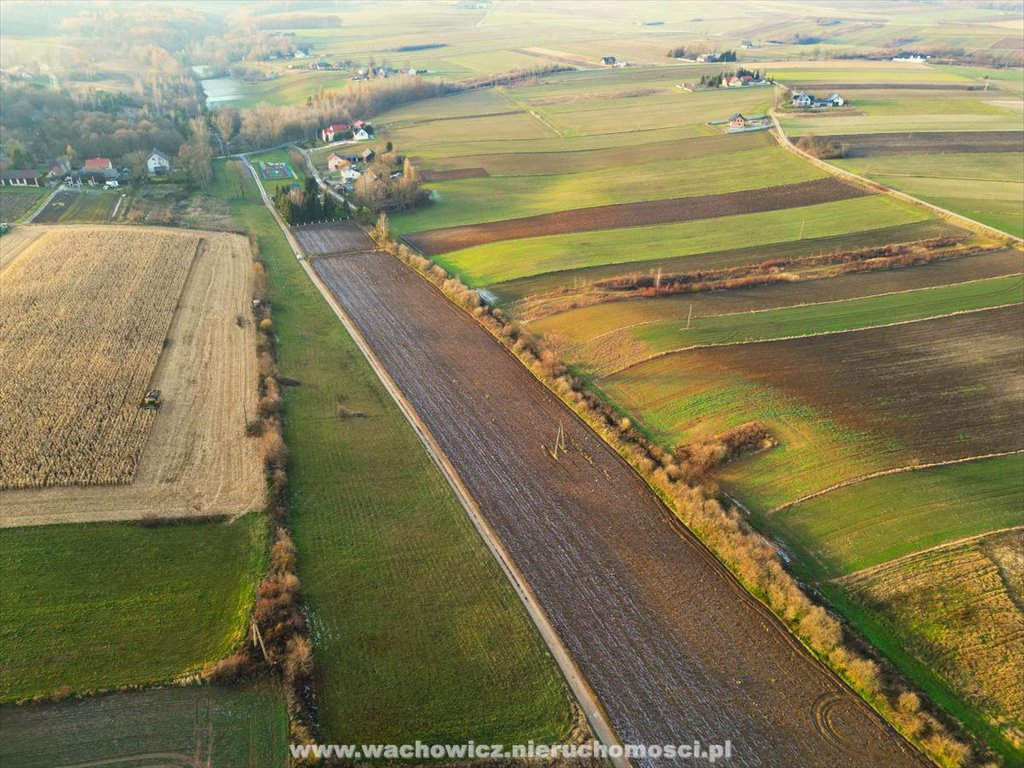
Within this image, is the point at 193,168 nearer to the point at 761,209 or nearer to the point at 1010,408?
the point at 761,209

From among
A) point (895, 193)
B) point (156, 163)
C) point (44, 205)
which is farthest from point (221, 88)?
point (895, 193)

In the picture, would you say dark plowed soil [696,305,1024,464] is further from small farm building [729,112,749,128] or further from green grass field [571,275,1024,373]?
small farm building [729,112,749,128]

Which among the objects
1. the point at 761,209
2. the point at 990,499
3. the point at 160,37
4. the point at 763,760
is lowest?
the point at 763,760

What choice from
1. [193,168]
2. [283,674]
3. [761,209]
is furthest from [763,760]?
[193,168]

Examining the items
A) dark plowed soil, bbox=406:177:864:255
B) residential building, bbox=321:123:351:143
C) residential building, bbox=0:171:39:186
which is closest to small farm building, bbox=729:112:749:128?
dark plowed soil, bbox=406:177:864:255

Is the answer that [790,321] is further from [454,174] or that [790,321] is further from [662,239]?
[454,174]

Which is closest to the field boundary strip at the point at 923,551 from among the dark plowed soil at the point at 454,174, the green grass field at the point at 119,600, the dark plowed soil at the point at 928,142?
the green grass field at the point at 119,600

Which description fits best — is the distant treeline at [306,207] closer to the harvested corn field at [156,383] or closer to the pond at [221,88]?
the harvested corn field at [156,383]
